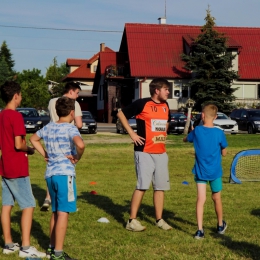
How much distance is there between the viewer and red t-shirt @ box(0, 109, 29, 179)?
6.88 metres

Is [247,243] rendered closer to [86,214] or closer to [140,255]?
[140,255]

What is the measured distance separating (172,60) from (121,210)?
1950 inches

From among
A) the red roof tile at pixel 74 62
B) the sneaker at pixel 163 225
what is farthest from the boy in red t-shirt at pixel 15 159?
the red roof tile at pixel 74 62

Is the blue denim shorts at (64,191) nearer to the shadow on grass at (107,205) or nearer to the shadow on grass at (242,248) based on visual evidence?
the shadow on grass at (242,248)

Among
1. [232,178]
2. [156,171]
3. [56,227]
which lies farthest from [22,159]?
[232,178]

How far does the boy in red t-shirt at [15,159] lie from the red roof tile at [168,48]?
50774mm

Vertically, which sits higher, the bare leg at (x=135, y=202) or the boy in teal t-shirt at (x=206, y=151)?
the boy in teal t-shirt at (x=206, y=151)

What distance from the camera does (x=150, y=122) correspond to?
8.52 m

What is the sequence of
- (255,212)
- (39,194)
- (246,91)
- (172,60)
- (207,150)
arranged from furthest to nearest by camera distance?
1. (172,60)
2. (246,91)
3. (39,194)
4. (255,212)
5. (207,150)

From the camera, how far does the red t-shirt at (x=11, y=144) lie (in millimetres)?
6879

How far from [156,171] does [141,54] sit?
2005 inches

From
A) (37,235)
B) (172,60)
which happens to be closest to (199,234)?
(37,235)

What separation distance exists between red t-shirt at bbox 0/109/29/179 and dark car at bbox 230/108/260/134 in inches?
1238

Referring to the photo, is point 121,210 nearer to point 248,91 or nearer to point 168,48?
point 248,91
